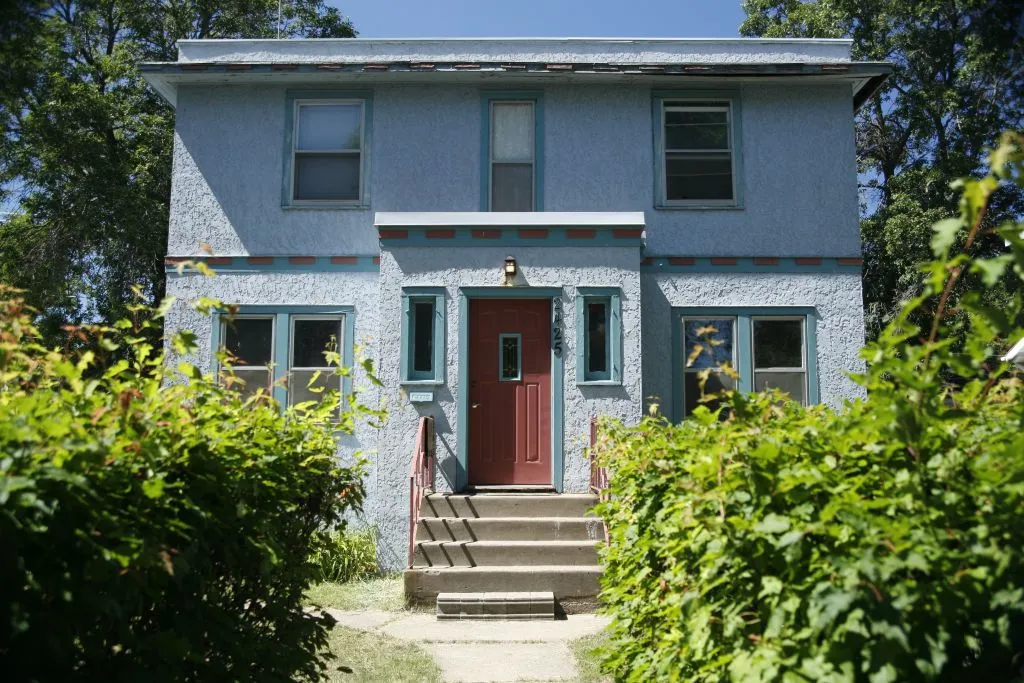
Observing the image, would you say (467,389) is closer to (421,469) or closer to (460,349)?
(460,349)

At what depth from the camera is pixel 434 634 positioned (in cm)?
723

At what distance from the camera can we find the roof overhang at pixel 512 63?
1128 cm

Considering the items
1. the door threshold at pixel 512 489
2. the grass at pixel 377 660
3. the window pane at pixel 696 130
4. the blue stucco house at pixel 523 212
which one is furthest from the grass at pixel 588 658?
the window pane at pixel 696 130

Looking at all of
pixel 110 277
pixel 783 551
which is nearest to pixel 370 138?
pixel 110 277

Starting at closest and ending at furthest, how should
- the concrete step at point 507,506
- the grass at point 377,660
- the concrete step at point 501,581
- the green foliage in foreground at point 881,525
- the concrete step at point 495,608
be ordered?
1. the green foliage in foreground at point 881,525
2. the grass at point 377,660
3. the concrete step at point 495,608
4. the concrete step at point 501,581
5. the concrete step at point 507,506

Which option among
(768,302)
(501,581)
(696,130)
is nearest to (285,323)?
(501,581)

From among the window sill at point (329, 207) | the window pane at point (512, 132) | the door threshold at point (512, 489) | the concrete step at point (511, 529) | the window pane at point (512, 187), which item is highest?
the window pane at point (512, 132)

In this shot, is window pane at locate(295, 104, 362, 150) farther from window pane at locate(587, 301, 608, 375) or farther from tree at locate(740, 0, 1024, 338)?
tree at locate(740, 0, 1024, 338)

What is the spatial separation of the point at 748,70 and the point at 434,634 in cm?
823

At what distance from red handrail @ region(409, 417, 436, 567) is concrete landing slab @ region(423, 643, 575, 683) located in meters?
1.98

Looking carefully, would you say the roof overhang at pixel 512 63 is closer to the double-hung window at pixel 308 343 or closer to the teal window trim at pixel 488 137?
the teal window trim at pixel 488 137

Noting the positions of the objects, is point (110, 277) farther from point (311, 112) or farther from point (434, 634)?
point (434, 634)

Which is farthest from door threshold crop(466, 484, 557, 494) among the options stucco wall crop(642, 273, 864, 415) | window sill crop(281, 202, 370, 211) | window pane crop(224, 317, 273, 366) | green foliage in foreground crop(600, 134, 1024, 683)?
green foliage in foreground crop(600, 134, 1024, 683)

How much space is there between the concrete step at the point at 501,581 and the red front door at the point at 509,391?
194 centimetres
